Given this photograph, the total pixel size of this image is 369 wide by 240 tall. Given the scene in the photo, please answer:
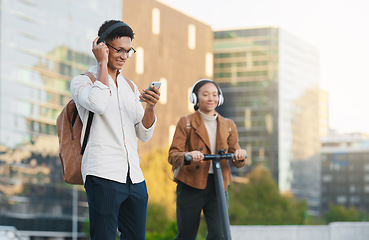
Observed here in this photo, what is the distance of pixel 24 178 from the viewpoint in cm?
6481

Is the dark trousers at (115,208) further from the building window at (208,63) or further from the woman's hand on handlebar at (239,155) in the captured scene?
the building window at (208,63)

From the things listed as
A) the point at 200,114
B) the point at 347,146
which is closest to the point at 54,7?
the point at 200,114

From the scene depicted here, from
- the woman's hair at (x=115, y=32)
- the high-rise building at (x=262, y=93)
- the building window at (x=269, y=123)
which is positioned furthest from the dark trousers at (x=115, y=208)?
the building window at (x=269, y=123)

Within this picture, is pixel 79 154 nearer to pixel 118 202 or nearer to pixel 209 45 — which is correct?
pixel 118 202

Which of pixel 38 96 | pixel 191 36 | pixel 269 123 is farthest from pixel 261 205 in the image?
pixel 269 123

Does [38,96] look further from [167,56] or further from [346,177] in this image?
[346,177]

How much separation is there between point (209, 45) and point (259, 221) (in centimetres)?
2739

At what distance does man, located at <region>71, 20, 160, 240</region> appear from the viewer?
378cm

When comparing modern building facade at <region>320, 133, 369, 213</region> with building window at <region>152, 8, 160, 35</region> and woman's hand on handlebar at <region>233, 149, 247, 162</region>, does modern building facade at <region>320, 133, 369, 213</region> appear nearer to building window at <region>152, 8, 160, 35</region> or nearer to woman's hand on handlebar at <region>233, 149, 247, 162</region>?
building window at <region>152, 8, 160, 35</region>

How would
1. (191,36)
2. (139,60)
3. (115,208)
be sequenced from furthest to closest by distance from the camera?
(191,36) → (139,60) → (115,208)

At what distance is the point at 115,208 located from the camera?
3.80 meters

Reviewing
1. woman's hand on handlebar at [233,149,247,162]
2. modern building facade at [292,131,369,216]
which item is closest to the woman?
woman's hand on handlebar at [233,149,247,162]

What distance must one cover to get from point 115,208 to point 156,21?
76332 millimetres

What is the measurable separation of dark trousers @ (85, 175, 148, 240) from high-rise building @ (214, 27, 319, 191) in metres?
106
